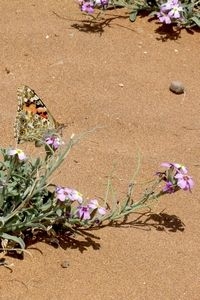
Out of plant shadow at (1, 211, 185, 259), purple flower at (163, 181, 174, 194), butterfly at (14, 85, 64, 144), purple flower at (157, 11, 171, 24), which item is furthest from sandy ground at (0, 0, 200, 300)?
butterfly at (14, 85, 64, 144)

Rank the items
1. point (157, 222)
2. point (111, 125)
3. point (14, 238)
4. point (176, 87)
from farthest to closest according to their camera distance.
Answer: point (176, 87), point (111, 125), point (157, 222), point (14, 238)

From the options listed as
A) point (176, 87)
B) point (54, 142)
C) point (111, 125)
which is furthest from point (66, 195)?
point (176, 87)

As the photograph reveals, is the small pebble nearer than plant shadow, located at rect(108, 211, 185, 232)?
No

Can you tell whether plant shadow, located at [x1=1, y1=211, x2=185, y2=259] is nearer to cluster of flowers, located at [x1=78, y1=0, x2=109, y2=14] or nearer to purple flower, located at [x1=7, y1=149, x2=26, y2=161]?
purple flower, located at [x1=7, y1=149, x2=26, y2=161]

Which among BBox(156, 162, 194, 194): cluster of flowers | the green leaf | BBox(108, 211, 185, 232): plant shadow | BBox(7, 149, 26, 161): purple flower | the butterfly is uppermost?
BBox(7, 149, 26, 161): purple flower

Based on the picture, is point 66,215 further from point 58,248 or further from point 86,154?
point 86,154

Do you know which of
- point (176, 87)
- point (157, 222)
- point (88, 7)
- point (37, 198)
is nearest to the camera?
point (37, 198)

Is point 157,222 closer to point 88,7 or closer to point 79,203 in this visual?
A: point 79,203
